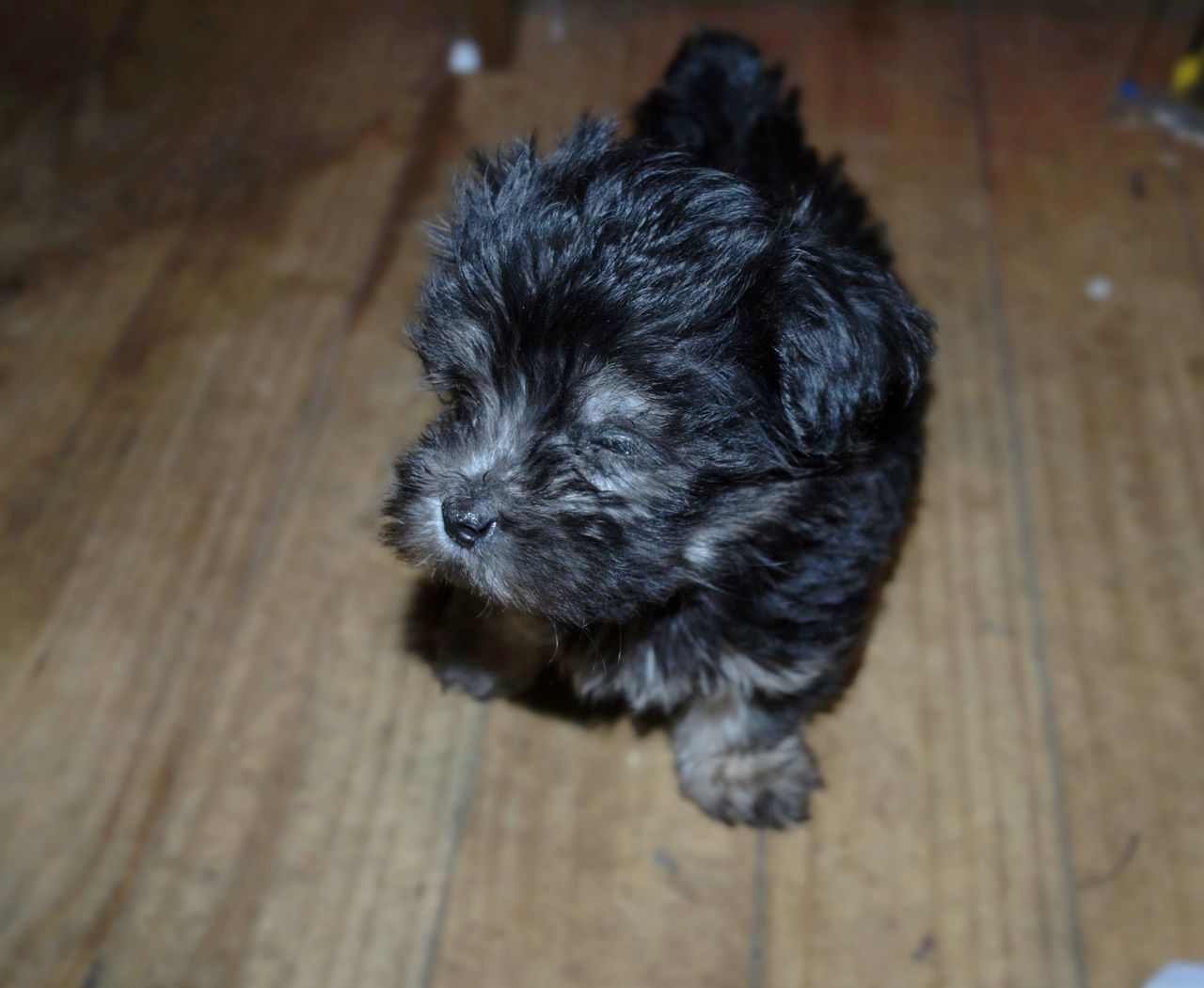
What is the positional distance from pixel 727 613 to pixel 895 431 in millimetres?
501

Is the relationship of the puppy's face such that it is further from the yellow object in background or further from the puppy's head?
the yellow object in background

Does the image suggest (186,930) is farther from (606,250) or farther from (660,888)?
(606,250)

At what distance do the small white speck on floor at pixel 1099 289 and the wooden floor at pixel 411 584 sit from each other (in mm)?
16

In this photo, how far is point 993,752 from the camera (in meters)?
2.40

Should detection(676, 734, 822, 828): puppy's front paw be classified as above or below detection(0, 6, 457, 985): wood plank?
above

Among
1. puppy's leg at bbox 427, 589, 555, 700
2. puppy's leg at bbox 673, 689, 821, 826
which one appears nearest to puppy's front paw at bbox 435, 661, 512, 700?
puppy's leg at bbox 427, 589, 555, 700

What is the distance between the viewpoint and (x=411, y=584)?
2.67 m

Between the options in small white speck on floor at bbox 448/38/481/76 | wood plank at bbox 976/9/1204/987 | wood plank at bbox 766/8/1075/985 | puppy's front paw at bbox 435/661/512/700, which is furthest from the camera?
small white speck on floor at bbox 448/38/481/76

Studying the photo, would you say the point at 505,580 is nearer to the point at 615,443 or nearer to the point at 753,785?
the point at 615,443

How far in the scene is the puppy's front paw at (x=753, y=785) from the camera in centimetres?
226

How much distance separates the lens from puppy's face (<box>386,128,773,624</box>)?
1673mm

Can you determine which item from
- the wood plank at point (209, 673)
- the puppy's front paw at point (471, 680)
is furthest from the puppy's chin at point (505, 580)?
the wood plank at point (209, 673)

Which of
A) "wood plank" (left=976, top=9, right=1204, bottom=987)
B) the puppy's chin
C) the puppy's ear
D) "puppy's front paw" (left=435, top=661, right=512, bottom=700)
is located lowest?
"puppy's front paw" (left=435, top=661, right=512, bottom=700)

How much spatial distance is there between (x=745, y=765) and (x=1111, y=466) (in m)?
1.38
